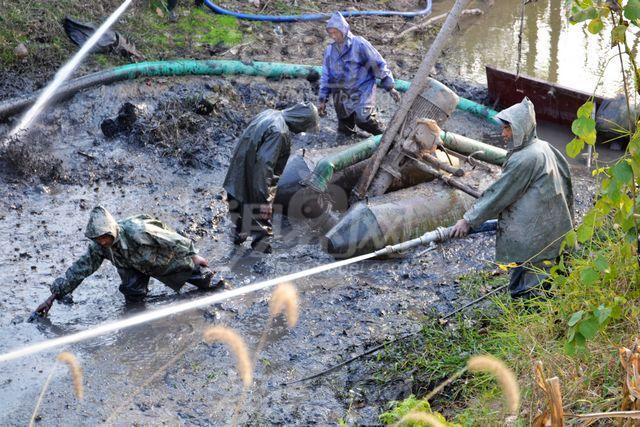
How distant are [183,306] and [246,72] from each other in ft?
17.6

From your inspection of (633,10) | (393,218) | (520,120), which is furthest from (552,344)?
(393,218)

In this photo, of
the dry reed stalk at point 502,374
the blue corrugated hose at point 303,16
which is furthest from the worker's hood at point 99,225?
the blue corrugated hose at point 303,16

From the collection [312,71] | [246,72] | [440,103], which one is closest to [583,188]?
[440,103]

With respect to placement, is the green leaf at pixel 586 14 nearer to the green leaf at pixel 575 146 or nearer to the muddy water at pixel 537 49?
the green leaf at pixel 575 146

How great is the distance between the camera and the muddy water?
13797 mm

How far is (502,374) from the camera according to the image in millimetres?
5074

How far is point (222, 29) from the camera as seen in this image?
13.0 metres

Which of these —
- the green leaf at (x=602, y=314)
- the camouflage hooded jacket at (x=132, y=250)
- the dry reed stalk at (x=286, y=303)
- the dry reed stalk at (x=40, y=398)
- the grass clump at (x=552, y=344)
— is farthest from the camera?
the dry reed stalk at (x=286, y=303)

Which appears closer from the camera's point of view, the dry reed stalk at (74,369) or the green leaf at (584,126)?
the green leaf at (584,126)

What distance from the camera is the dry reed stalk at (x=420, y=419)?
4.20 m

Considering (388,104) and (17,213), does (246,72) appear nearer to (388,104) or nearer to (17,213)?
(388,104)

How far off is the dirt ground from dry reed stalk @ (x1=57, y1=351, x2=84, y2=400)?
0.06 m

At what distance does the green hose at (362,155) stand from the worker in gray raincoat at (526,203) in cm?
263

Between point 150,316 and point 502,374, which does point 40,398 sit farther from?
point 502,374
